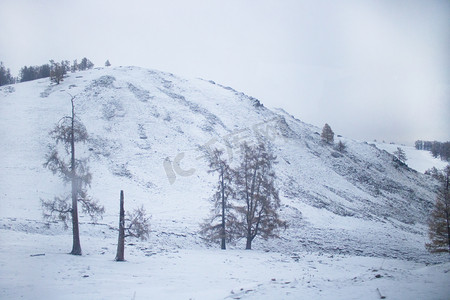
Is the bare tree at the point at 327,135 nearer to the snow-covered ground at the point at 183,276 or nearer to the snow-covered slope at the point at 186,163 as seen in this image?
the snow-covered slope at the point at 186,163

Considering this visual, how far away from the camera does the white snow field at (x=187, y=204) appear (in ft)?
37.4

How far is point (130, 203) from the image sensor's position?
1363 inches

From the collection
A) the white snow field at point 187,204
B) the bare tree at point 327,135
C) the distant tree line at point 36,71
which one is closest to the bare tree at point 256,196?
the white snow field at point 187,204

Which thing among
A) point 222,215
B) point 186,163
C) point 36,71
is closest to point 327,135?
point 186,163

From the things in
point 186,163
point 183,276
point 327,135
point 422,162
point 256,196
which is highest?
point 327,135

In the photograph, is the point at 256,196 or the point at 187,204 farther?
the point at 187,204

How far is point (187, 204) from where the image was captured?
1467 inches

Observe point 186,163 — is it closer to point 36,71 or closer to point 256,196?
point 256,196

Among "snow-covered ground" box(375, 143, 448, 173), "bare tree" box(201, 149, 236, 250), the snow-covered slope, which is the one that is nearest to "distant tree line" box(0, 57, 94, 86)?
the snow-covered slope

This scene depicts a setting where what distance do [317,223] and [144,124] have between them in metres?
42.5

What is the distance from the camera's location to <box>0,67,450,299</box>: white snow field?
37.4ft

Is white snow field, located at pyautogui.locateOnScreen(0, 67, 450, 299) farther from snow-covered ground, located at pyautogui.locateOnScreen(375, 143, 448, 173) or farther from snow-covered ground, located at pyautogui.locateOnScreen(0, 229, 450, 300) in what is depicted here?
snow-covered ground, located at pyautogui.locateOnScreen(375, 143, 448, 173)

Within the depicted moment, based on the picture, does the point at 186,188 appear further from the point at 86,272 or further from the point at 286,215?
the point at 86,272

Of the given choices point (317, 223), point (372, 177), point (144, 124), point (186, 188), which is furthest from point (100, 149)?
point (372, 177)
